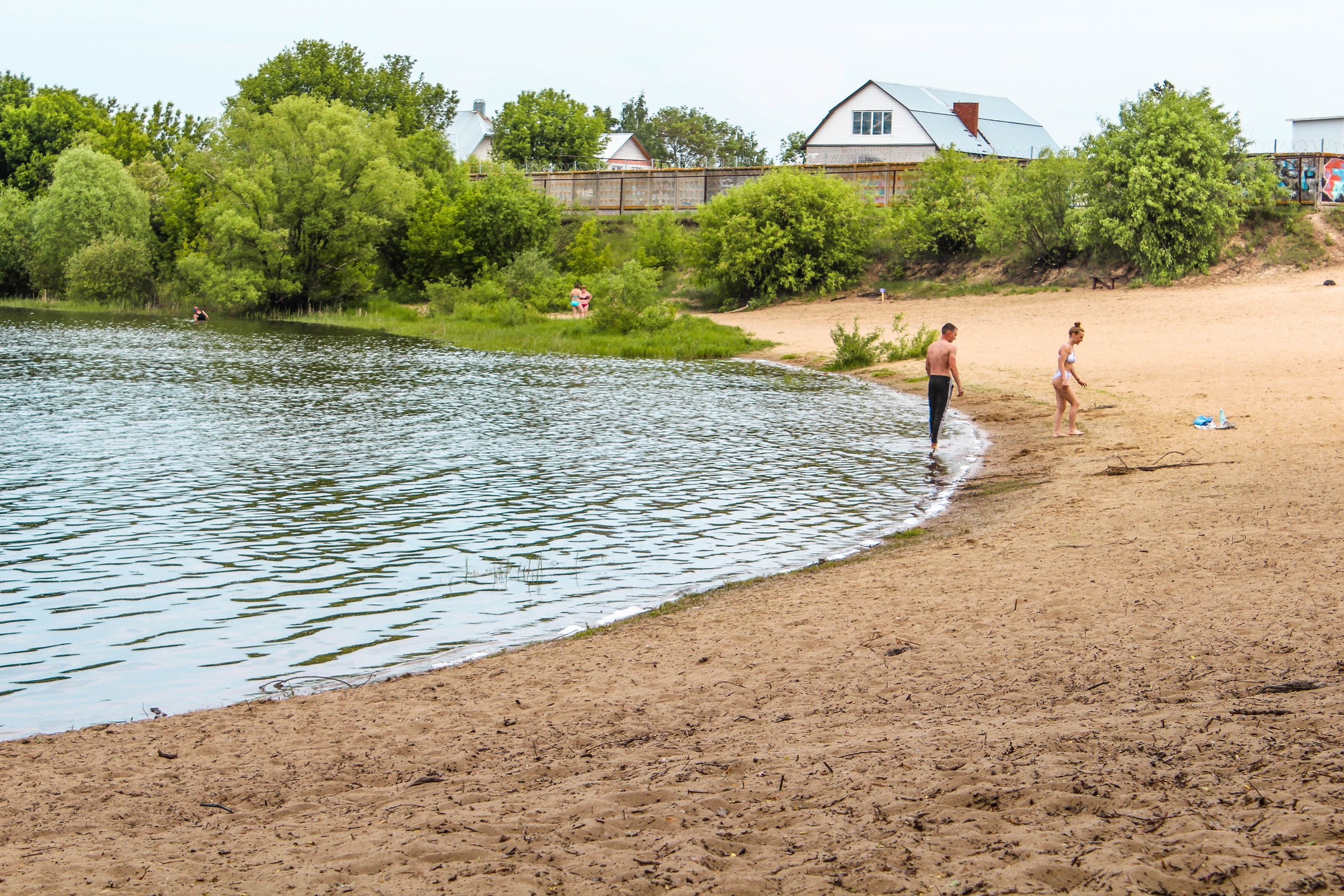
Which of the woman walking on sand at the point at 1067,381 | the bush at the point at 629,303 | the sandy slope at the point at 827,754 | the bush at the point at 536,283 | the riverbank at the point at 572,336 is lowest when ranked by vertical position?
the sandy slope at the point at 827,754

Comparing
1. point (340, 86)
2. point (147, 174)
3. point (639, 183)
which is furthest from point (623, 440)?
point (340, 86)

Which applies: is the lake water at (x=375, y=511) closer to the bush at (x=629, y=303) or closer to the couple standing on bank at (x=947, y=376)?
the couple standing on bank at (x=947, y=376)

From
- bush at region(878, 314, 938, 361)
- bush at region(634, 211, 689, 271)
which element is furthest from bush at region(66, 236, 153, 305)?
bush at region(878, 314, 938, 361)

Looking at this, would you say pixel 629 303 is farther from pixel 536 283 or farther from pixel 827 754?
pixel 827 754

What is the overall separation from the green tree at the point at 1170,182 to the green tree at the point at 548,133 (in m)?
60.3

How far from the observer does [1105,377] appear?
25703 millimetres

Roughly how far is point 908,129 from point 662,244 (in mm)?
22584

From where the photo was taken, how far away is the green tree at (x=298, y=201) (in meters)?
53.9

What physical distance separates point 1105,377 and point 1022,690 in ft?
67.8

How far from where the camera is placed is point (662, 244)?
57094 millimetres

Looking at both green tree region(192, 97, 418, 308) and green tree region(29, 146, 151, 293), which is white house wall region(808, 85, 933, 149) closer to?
green tree region(192, 97, 418, 308)

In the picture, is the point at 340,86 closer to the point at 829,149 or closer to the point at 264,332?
the point at 829,149

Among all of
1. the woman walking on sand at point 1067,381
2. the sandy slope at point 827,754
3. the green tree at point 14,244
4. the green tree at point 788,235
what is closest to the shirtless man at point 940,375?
the woman walking on sand at point 1067,381

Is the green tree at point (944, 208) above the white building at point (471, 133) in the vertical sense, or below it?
below
